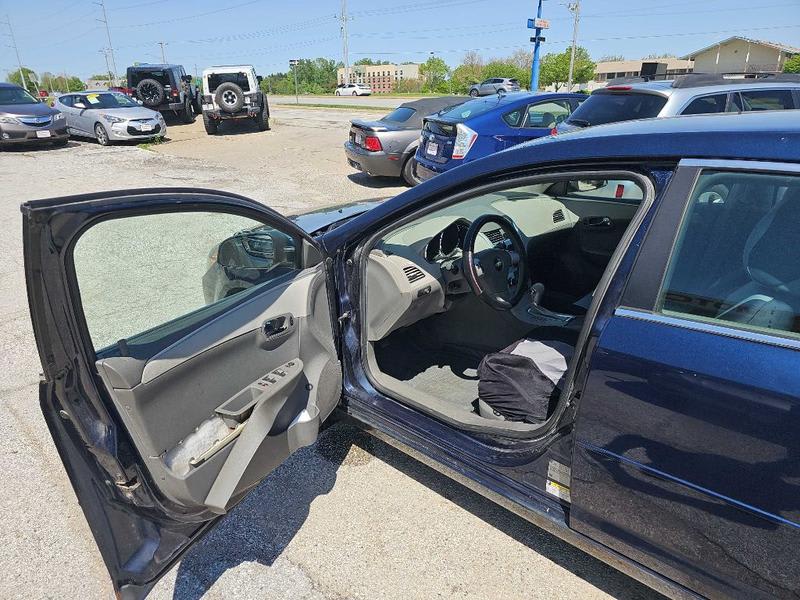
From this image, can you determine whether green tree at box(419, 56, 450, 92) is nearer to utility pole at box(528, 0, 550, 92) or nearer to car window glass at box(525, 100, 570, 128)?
utility pole at box(528, 0, 550, 92)

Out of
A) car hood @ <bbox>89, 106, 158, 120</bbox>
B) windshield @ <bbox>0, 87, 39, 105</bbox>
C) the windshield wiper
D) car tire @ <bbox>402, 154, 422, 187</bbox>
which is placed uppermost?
windshield @ <bbox>0, 87, 39, 105</bbox>

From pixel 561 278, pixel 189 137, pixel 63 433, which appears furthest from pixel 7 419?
pixel 189 137

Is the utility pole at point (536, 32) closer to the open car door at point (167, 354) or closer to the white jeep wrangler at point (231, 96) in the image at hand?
the white jeep wrangler at point (231, 96)

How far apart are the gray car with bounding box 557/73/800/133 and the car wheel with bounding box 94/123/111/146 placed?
12.7m

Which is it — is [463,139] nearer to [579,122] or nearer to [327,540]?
[579,122]

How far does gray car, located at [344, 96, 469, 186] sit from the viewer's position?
8.47 m

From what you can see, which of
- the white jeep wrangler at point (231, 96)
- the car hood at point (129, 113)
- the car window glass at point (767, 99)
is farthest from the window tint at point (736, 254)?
the white jeep wrangler at point (231, 96)

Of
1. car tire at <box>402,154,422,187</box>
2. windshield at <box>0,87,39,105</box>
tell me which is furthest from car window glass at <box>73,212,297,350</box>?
windshield at <box>0,87,39,105</box>

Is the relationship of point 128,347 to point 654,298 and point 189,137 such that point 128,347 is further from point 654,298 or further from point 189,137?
point 189,137

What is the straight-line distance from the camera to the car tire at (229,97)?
603 inches

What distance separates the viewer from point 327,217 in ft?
9.87

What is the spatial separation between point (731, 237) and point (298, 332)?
1448mm

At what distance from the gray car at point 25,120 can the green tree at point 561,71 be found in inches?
1789

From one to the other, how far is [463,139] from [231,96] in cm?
1116
